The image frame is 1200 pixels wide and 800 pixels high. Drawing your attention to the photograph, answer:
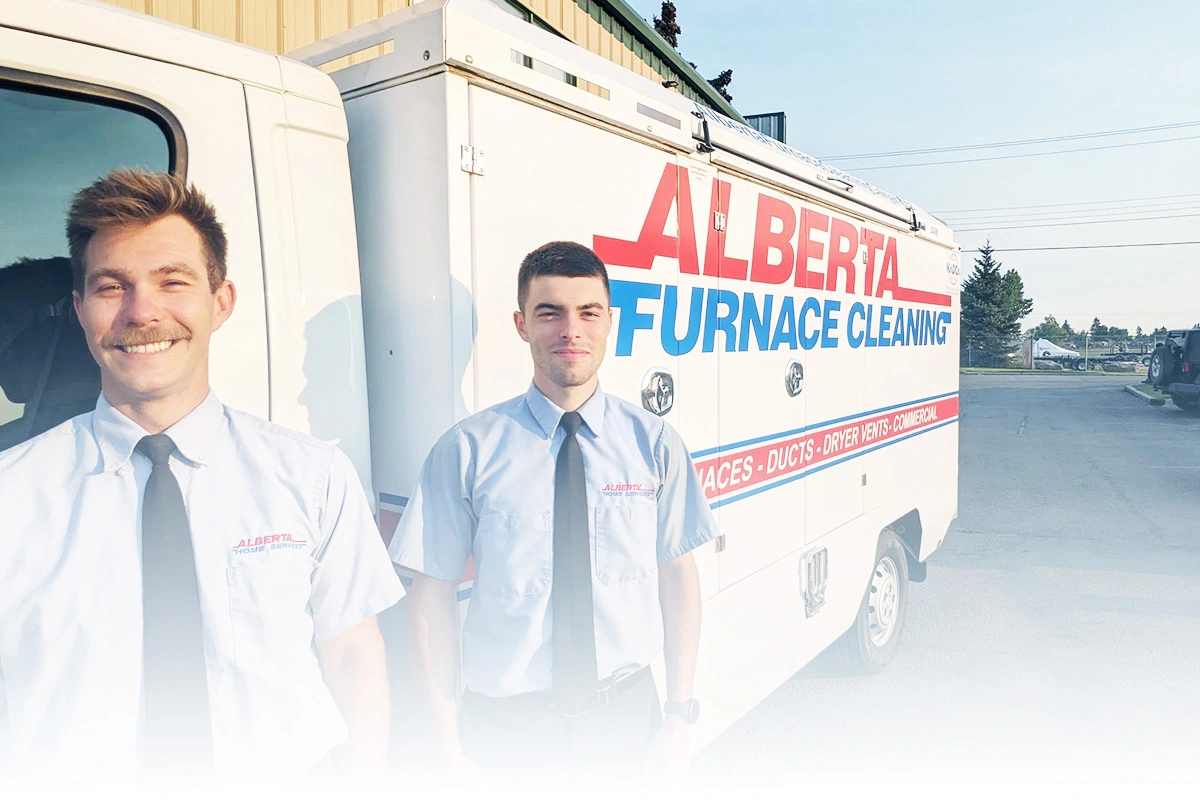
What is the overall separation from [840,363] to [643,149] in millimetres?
1863

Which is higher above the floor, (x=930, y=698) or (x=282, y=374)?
(x=282, y=374)

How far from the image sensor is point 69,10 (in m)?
1.61

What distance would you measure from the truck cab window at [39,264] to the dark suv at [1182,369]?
23.2 m

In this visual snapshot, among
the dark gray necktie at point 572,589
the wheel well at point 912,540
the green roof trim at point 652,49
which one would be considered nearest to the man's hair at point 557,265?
the dark gray necktie at point 572,589

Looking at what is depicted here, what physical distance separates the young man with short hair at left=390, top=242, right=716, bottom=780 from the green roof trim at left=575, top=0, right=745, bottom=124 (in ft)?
22.6

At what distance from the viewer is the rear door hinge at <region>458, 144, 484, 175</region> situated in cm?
202

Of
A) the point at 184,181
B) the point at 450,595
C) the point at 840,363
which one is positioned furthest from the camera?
the point at 840,363

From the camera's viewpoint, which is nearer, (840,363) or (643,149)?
(643,149)

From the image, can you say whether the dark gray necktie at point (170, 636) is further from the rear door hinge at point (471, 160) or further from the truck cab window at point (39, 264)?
the rear door hinge at point (471, 160)

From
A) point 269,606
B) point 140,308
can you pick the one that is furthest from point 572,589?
point 140,308

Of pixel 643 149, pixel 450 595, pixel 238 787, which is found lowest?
pixel 238 787

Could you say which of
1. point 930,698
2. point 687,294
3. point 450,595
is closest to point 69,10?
point 450,595

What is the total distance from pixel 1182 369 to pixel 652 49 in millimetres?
17187

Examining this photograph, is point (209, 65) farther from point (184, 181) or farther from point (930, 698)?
point (930, 698)
